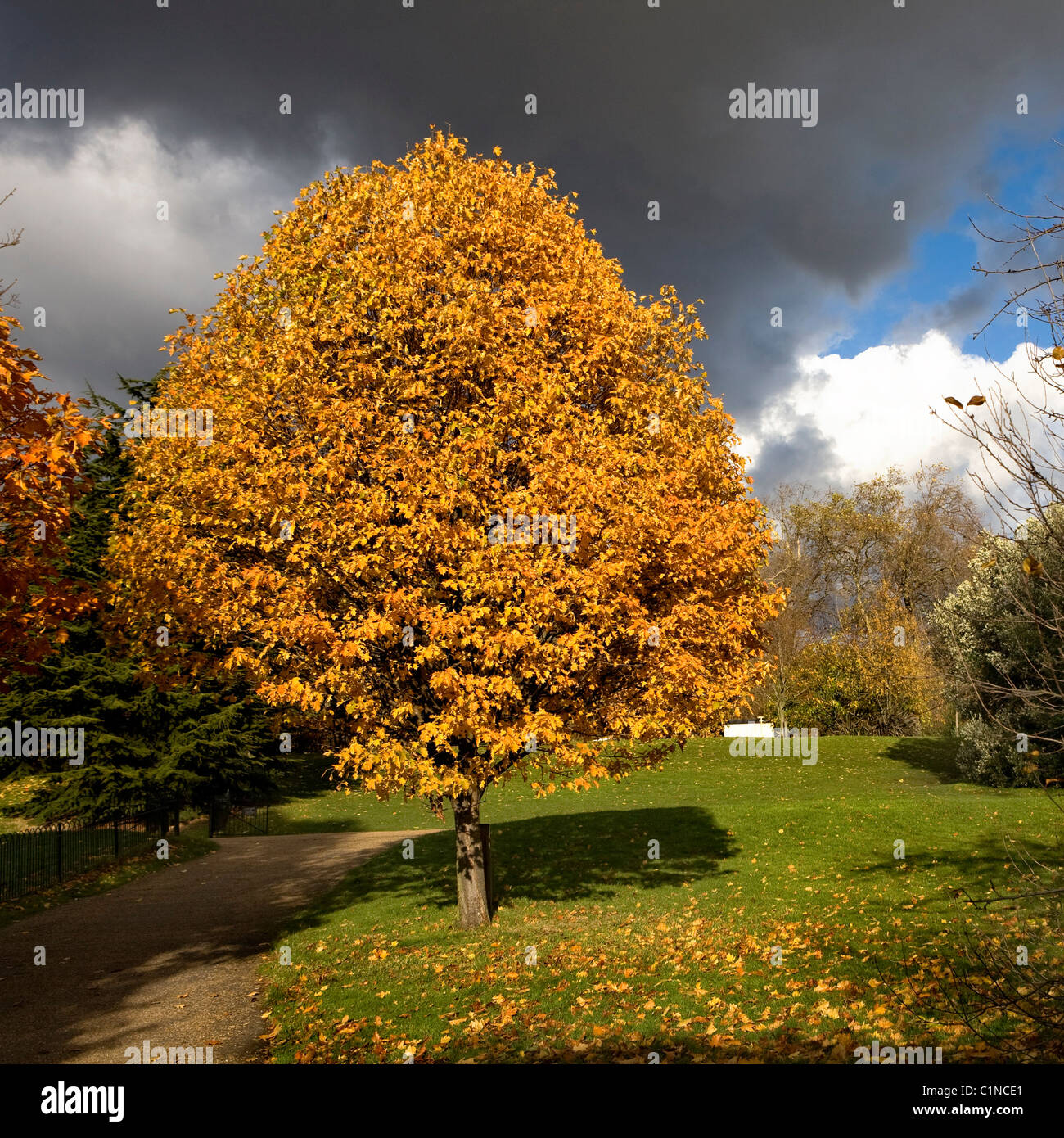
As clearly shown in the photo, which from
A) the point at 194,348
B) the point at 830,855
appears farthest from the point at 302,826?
the point at 194,348

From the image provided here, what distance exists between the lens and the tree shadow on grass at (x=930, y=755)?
3306 cm

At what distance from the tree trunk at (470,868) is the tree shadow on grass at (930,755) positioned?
24325 mm

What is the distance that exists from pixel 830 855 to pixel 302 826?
19888 mm

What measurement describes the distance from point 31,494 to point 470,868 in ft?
27.3

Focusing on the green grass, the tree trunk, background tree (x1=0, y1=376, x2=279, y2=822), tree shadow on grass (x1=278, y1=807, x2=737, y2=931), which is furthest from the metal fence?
the tree trunk

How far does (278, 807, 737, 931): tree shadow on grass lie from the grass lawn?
9cm

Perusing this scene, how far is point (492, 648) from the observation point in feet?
31.7

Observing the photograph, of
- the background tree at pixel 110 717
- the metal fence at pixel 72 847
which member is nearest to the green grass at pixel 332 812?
the background tree at pixel 110 717

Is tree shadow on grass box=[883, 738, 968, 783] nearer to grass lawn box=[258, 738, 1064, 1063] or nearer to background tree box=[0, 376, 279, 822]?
grass lawn box=[258, 738, 1064, 1063]

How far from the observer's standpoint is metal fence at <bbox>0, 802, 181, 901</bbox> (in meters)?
17.8

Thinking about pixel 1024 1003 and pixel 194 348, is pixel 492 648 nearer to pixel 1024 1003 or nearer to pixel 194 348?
pixel 1024 1003

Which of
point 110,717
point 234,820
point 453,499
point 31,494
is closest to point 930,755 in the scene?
point 234,820

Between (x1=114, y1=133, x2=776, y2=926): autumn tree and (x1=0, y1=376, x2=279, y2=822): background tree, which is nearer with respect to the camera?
(x1=114, y1=133, x2=776, y2=926): autumn tree

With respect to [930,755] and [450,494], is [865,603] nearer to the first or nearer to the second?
[930,755]
